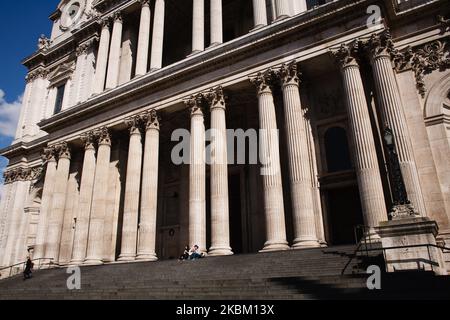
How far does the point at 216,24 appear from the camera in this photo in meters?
24.5

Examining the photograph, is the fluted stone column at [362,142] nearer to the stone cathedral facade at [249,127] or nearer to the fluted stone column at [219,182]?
the stone cathedral facade at [249,127]

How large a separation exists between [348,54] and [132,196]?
1522cm

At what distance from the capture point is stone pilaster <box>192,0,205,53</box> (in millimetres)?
24595

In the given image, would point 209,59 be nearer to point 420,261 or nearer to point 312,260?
point 312,260

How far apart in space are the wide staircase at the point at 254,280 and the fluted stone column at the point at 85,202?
4559 mm

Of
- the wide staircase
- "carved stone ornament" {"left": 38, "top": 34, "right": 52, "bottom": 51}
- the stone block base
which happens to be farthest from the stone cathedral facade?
"carved stone ornament" {"left": 38, "top": 34, "right": 52, "bottom": 51}

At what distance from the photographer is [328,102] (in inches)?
830

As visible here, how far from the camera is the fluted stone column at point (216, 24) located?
23.8 meters

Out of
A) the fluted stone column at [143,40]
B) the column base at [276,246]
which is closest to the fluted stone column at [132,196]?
the fluted stone column at [143,40]

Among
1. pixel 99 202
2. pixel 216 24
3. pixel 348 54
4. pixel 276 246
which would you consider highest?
pixel 216 24

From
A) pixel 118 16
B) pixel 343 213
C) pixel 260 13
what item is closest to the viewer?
pixel 343 213

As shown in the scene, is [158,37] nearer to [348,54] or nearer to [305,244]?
[348,54]

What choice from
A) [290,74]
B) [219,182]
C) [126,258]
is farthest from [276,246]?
[126,258]

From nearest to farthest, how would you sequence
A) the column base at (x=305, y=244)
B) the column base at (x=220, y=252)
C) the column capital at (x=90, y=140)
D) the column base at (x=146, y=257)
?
the column base at (x=305, y=244) < the column base at (x=220, y=252) < the column base at (x=146, y=257) < the column capital at (x=90, y=140)
